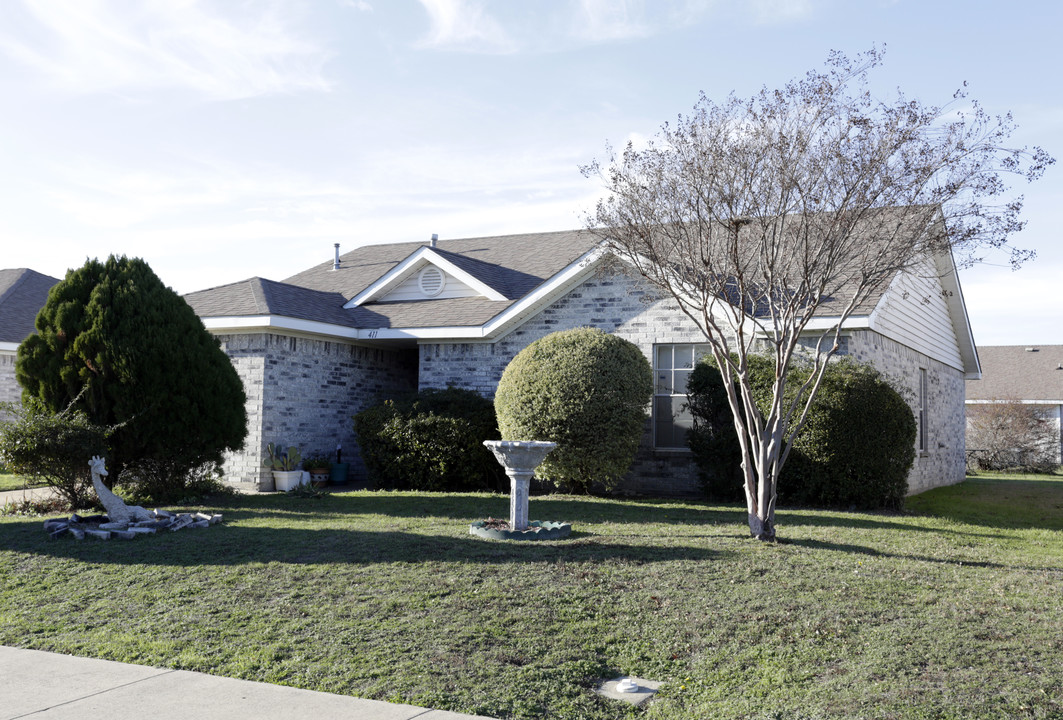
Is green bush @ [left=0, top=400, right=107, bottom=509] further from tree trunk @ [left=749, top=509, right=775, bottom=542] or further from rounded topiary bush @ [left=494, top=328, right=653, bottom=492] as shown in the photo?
tree trunk @ [left=749, top=509, right=775, bottom=542]

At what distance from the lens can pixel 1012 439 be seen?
1086 inches

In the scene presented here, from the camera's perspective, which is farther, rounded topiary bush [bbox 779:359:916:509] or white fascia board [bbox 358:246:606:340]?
white fascia board [bbox 358:246:606:340]

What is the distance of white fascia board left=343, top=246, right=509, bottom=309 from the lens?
1742 cm

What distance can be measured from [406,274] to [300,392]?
357cm

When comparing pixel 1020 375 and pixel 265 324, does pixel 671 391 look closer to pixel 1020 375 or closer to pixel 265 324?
pixel 265 324

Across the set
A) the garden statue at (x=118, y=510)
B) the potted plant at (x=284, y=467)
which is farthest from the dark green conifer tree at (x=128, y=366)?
the potted plant at (x=284, y=467)

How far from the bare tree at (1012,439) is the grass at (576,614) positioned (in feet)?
64.5

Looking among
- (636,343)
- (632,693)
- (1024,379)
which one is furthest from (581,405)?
(1024,379)

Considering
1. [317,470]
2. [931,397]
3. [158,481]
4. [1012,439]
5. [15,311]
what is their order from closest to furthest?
[158,481] < [317,470] < [931,397] < [15,311] < [1012,439]

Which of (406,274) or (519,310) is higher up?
(406,274)

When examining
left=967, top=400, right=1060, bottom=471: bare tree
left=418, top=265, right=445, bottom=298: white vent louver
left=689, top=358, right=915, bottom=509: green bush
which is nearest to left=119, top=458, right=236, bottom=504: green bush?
left=418, top=265, right=445, bottom=298: white vent louver

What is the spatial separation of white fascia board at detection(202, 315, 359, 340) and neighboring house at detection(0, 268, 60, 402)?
171 inches

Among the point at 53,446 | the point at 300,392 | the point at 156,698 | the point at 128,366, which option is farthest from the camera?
the point at 300,392

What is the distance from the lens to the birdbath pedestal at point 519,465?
372 inches
